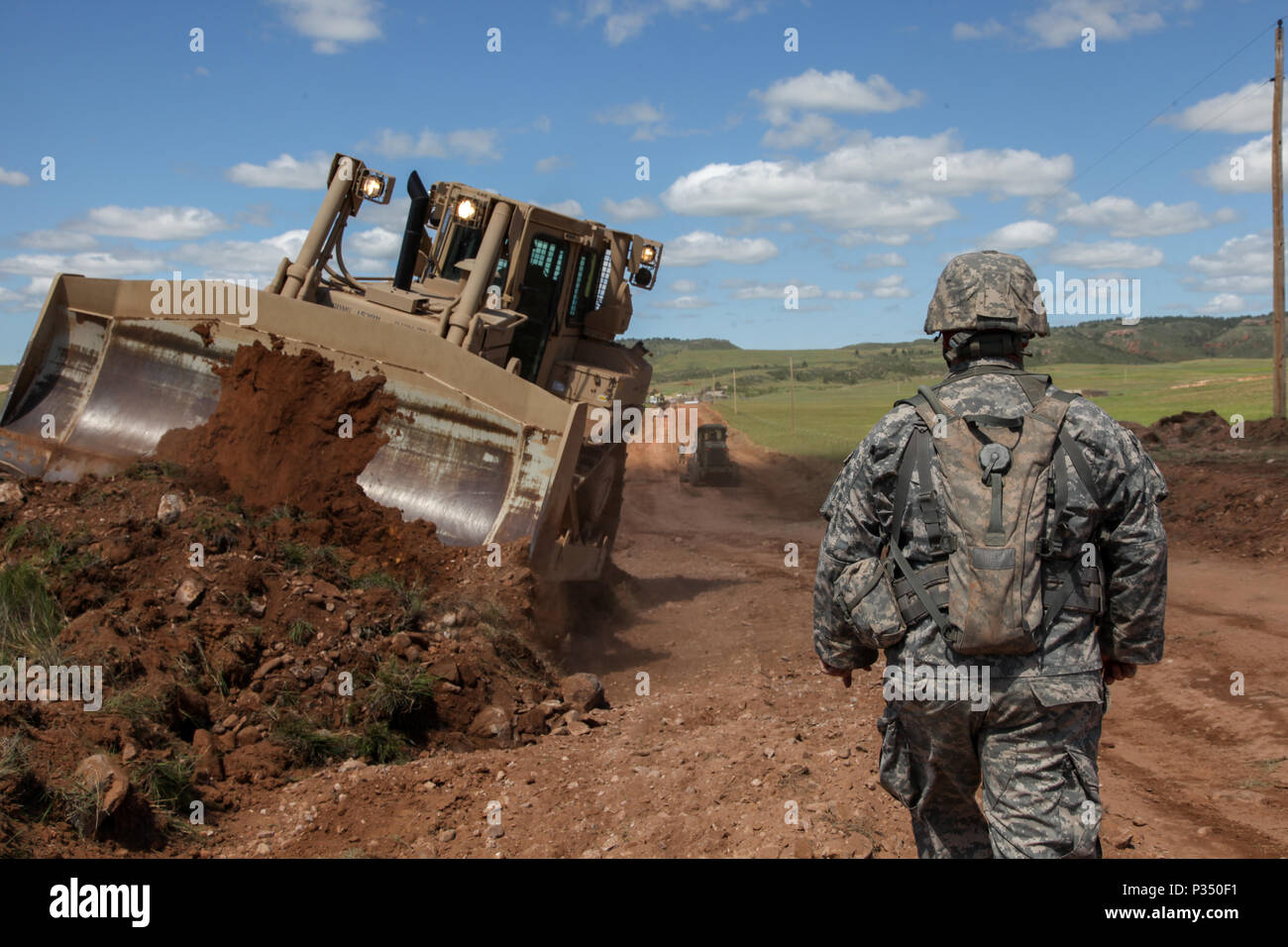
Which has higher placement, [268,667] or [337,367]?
[337,367]

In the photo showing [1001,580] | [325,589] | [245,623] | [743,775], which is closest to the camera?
[1001,580]

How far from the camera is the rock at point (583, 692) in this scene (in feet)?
22.7

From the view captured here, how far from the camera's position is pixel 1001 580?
111 inches

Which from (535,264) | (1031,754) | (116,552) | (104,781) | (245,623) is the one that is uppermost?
(535,264)

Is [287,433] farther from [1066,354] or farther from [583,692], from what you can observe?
[1066,354]

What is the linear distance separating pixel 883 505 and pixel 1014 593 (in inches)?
18.0

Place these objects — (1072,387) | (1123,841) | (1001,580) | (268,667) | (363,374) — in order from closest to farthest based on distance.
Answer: (1001,580), (1123,841), (268,667), (363,374), (1072,387)

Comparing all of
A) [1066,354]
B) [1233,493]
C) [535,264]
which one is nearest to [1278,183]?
[1233,493]

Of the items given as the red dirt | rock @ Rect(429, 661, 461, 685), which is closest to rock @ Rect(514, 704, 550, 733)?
the red dirt

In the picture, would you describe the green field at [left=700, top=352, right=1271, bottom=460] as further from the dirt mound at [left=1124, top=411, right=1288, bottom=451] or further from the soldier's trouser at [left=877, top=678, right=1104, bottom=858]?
the soldier's trouser at [left=877, top=678, right=1104, bottom=858]

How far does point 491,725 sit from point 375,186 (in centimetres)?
556

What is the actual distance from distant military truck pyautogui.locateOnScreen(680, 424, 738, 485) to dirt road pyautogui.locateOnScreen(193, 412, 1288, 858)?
60.1 feet
